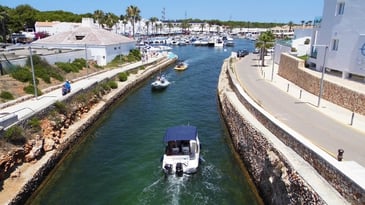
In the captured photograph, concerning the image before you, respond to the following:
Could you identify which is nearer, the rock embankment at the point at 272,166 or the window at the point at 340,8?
the rock embankment at the point at 272,166

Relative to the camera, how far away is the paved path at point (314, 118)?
16.4m

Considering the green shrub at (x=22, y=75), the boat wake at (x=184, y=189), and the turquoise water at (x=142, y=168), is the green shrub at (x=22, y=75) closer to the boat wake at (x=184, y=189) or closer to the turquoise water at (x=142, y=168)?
the turquoise water at (x=142, y=168)

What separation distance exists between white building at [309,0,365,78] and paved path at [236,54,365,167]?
412cm

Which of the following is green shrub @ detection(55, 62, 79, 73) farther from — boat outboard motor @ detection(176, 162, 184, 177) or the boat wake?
boat outboard motor @ detection(176, 162, 184, 177)

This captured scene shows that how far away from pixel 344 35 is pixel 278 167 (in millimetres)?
19386

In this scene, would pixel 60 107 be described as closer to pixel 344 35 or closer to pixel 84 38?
pixel 344 35

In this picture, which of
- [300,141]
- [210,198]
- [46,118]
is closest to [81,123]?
[46,118]

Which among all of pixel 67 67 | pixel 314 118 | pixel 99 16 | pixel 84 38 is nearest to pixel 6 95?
pixel 67 67

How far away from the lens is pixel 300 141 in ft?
51.4

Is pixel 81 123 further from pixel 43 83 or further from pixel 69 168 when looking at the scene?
pixel 43 83

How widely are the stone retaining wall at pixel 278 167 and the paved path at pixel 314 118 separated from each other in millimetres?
1339

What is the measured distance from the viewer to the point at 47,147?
22.0 m

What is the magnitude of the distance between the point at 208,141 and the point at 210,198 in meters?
8.89

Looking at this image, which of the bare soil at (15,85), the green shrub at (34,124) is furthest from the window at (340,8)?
the bare soil at (15,85)
